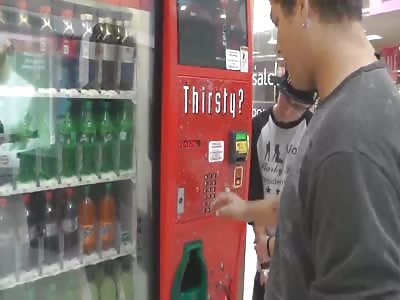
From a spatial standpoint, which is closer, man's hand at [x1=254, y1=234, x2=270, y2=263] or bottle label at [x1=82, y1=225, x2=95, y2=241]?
bottle label at [x1=82, y1=225, x2=95, y2=241]

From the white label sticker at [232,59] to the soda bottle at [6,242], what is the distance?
1156 mm

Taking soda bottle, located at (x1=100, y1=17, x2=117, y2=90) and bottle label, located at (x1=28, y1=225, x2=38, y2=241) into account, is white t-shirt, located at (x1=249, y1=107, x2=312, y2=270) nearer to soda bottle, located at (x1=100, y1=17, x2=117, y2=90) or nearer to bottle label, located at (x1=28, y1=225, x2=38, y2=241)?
soda bottle, located at (x1=100, y1=17, x2=117, y2=90)

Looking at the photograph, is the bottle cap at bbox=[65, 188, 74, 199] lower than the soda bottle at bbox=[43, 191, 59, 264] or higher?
higher

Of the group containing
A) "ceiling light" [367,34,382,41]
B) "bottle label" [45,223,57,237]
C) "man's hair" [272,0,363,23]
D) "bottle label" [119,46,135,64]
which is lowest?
"bottle label" [45,223,57,237]

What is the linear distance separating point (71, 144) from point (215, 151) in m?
0.64

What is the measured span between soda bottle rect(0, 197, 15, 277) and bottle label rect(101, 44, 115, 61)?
28.4 inches

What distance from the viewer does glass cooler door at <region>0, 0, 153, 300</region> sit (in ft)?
6.48

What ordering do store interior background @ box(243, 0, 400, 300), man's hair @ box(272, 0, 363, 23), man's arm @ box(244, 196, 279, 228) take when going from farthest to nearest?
1. store interior background @ box(243, 0, 400, 300)
2. man's arm @ box(244, 196, 279, 228)
3. man's hair @ box(272, 0, 363, 23)

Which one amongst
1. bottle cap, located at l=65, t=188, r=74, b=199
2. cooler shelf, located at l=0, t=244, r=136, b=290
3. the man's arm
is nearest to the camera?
the man's arm

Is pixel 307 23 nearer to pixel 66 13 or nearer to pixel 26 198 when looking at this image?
pixel 66 13

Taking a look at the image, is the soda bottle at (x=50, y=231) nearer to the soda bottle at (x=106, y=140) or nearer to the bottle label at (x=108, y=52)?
the soda bottle at (x=106, y=140)

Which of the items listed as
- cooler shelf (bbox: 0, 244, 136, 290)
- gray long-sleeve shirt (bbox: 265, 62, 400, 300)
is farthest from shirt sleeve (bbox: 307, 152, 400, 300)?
cooler shelf (bbox: 0, 244, 136, 290)

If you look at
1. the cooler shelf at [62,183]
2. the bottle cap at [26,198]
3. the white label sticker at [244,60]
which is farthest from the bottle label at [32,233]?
the white label sticker at [244,60]

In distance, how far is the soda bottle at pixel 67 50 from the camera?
82.5 inches
